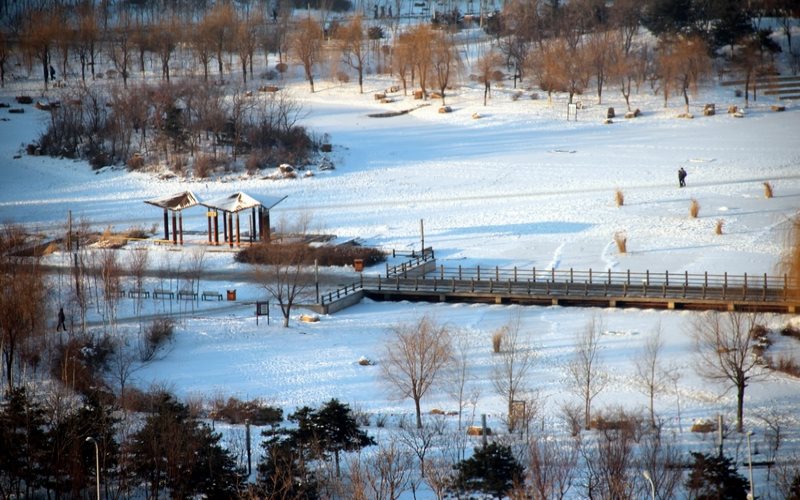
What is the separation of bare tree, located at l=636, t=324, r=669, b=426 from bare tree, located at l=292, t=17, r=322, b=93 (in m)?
52.3

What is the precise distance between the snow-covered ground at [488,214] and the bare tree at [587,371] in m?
0.27

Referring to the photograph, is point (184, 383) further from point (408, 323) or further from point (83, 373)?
point (408, 323)

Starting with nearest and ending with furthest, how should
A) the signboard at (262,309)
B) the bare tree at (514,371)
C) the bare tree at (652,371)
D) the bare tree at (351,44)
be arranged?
the bare tree at (514,371), the bare tree at (652,371), the signboard at (262,309), the bare tree at (351,44)

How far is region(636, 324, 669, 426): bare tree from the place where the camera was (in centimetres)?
2945

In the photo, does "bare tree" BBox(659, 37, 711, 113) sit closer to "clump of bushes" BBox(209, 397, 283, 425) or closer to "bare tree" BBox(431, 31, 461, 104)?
"bare tree" BBox(431, 31, 461, 104)

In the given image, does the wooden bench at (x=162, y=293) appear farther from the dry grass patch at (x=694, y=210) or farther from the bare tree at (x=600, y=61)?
the bare tree at (x=600, y=61)

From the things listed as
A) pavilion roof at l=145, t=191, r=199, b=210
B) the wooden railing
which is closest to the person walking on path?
the wooden railing

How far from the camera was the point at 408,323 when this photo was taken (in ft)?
121

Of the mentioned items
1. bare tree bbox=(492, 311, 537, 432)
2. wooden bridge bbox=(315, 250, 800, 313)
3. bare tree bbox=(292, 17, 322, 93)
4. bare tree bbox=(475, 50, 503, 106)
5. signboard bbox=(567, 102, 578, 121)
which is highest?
bare tree bbox=(292, 17, 322, 93)

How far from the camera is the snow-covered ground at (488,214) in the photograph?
32.0m

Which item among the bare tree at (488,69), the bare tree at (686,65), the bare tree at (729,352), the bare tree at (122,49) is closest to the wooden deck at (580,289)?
the bare tree at (729,352)

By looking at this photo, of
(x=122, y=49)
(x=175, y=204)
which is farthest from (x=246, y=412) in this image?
(x=122, y=49)

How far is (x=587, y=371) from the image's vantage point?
2859 centimetres

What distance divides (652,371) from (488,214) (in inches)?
908
